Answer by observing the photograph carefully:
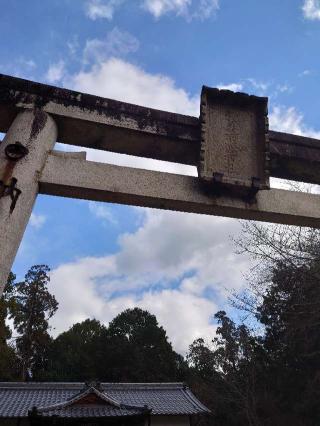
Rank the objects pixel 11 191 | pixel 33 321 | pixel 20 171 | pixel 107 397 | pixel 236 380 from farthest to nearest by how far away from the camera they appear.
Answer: pixel 33 321 < pixel 236 380 < pixel 107 397 < pixel 20 171 < pixel 11 191

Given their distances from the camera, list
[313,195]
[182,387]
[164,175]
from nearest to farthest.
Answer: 1. [164,175]
2. [313,195]
3. [182,387]

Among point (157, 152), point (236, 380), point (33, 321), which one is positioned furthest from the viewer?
point (33, 321)

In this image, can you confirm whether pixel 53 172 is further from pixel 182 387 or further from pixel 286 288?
pixel 182 387

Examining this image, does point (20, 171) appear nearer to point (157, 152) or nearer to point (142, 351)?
point (157, 152)

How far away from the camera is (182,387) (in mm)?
18312

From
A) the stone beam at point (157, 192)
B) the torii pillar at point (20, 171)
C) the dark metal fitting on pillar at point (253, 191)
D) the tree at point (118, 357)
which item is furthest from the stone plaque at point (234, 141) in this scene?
the tree at point (118, 357)

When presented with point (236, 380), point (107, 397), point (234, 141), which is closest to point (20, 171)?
point (234, 141)

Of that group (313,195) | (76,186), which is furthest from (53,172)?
(313,195)

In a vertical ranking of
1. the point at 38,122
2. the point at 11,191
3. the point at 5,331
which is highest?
the point at 5,331

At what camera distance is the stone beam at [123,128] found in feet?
9.77

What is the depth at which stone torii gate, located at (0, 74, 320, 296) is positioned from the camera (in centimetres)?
276

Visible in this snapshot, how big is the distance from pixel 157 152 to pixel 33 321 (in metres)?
33.5

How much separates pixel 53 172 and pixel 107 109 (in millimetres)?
717

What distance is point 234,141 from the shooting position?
125 inches
